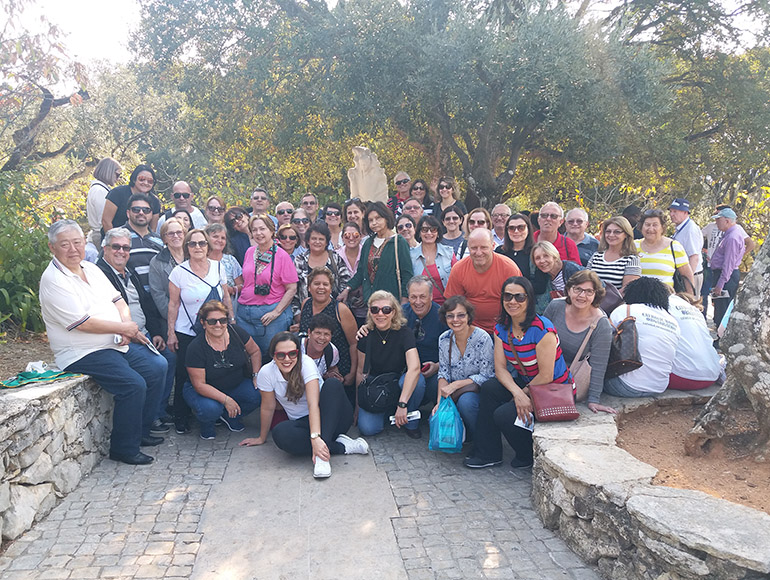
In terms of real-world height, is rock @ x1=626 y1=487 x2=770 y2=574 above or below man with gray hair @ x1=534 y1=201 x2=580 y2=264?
below

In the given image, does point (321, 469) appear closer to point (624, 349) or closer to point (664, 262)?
point (624, 349)

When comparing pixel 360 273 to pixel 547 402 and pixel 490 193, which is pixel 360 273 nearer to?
pixel 547 402

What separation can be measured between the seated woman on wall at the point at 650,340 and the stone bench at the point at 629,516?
61cm

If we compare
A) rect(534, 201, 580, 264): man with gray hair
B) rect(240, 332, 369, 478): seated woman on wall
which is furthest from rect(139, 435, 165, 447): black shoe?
rect(534, 201, 580, 264): man with gray hair

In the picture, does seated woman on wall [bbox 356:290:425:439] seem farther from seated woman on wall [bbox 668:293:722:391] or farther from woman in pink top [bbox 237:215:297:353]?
seated woman on wall [bbox 668:293:722:391]

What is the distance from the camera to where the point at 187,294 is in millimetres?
5082

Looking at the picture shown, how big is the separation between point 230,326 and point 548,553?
3110 mm

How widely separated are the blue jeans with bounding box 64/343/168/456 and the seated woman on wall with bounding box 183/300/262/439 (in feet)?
0.93

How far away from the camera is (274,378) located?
4625mm

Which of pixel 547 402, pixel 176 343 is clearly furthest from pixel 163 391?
pixel 547 402

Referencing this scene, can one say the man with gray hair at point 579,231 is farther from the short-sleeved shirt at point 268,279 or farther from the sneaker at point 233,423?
the sneaker at point 233,423

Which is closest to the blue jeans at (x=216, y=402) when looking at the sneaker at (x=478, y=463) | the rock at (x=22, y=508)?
the rock at (x=22, y=508)

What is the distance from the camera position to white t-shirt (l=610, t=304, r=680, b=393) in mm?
4465

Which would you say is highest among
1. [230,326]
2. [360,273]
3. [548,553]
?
[360,273]
